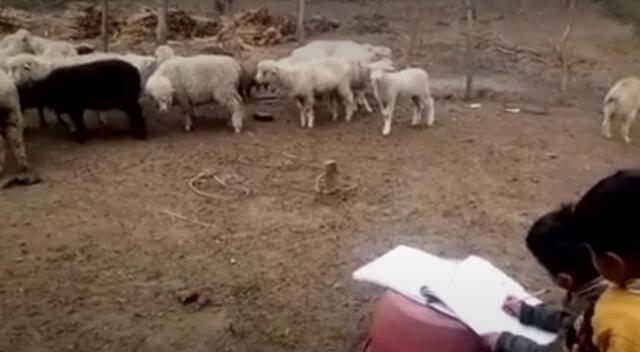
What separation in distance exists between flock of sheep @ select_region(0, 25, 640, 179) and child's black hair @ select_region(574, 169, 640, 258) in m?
5.09

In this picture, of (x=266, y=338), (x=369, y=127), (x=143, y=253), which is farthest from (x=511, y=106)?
(x=266, y=338)

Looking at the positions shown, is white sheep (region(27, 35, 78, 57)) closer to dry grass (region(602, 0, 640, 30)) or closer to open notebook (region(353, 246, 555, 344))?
open notebook (region(353, 246, 555, 344))

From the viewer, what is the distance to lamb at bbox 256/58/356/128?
7.55 meters

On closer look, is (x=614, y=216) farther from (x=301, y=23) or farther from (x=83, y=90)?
(x=301, y=23)

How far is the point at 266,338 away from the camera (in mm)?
4289

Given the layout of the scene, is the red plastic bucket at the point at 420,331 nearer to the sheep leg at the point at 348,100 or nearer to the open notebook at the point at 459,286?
the open notebook at the point at 459,286

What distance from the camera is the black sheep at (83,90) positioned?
7105 mm

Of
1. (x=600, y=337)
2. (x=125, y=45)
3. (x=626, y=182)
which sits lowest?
(x=125, y=45)

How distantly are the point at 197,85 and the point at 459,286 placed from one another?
4.39m

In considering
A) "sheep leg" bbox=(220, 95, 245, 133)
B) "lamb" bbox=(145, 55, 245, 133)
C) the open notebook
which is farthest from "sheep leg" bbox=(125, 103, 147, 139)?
the open notebook

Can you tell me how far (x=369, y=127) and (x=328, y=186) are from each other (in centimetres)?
176

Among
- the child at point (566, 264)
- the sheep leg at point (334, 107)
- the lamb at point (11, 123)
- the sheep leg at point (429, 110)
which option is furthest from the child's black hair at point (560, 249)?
the sheep leg at point (334, 107)

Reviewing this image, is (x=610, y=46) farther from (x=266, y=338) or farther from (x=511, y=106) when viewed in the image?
(x=266, y=338)

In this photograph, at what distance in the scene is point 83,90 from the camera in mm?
7117
